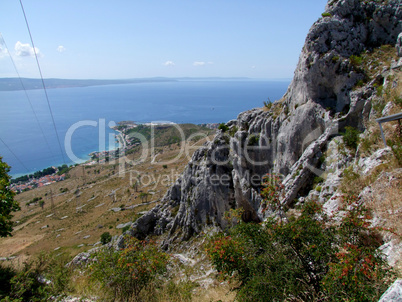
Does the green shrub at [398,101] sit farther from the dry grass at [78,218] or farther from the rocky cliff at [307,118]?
the dry grass at [78,218]

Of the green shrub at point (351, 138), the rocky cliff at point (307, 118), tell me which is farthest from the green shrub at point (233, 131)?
the green shrub at point (351, 138)

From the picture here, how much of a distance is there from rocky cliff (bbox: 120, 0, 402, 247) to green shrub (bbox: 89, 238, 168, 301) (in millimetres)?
6636

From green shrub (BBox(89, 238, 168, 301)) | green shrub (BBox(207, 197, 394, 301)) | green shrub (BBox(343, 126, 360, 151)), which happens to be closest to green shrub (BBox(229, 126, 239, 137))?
green shrub (BBox(343, 126, 360, 151))

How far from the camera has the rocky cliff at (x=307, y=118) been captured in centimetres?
1306

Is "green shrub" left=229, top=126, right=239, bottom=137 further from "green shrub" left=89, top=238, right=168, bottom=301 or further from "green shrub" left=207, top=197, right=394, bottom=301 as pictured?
"green shrub" left=89, top=238, right=168, bottom=301

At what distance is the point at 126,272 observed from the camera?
288 inches

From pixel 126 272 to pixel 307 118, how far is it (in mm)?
12925

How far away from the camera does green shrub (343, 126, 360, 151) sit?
11497 millimetres

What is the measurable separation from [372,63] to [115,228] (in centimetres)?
3806

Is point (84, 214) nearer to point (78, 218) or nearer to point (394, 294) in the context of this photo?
point (78, 218)

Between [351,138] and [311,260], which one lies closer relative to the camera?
[311,260]

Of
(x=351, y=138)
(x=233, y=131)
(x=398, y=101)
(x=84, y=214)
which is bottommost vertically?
(x=84, y=214)

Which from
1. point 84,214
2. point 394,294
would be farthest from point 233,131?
point 84,214

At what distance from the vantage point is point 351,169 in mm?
9953
